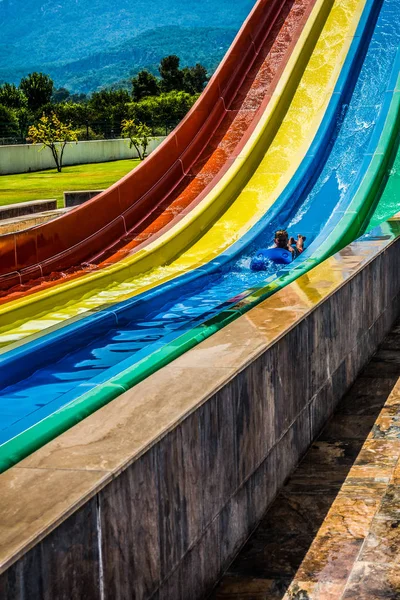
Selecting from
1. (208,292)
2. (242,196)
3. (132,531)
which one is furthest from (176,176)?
(132,531)

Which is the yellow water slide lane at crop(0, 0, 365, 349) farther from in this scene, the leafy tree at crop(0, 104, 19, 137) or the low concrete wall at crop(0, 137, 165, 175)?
the leafy tree at crop(0, 104, 19, 137)

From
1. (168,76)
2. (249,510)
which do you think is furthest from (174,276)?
(168,76)

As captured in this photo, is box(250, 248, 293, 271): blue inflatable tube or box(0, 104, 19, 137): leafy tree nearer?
box(250, 248, 293, 271): blue inflatable tube

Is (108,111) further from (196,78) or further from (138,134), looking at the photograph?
(196,78)

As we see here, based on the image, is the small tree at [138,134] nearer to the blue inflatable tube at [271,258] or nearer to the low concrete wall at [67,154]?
the low concrete wall at [67,154]

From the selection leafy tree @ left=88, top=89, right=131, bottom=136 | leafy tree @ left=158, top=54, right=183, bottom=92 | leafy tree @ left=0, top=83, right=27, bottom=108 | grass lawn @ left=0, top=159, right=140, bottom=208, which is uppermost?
leafy tree @ left=158, top=54, right=183, bottom=92

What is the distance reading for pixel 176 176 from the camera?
1316 centimetres

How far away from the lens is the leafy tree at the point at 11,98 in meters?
74.1

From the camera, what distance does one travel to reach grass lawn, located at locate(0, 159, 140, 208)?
2289cm

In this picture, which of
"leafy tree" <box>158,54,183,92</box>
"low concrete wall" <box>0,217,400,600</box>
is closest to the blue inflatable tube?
"low concrete wall" <box>0,217,400,600</box>

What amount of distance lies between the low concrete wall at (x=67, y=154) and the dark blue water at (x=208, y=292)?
2000cm

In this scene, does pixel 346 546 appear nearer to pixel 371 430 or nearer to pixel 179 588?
pixel 179 588

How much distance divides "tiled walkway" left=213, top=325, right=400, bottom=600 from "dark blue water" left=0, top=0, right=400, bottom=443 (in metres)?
0.96

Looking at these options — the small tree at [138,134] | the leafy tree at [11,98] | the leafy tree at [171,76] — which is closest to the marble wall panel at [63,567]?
the small tree at [138,134]
